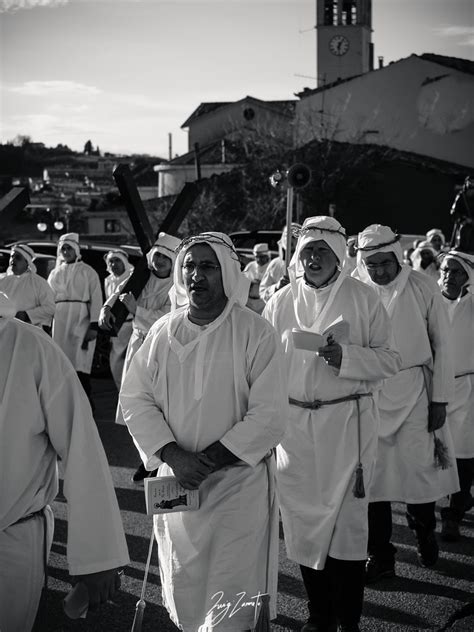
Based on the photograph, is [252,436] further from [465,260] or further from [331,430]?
[465,260]

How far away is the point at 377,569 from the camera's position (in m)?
5.70

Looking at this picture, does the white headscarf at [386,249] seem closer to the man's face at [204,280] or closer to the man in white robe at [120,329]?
the man's face at [204,280]

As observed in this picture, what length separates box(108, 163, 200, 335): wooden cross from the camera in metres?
8.30

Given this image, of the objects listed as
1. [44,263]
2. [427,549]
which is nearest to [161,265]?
[427,549]

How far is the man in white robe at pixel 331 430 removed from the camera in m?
4.79

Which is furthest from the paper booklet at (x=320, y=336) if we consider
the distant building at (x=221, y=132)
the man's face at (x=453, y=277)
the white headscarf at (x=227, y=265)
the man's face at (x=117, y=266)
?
the distant building at (x=221, y=132)

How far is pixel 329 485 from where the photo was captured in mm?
4887

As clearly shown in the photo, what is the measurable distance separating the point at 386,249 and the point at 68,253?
6.81m

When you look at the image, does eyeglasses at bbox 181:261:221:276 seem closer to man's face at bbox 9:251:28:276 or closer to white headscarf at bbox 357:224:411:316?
white headscarf at bbox 357:224:411:316

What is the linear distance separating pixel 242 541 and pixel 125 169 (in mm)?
5135

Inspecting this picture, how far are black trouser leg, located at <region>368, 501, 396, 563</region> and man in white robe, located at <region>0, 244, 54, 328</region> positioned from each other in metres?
5.66

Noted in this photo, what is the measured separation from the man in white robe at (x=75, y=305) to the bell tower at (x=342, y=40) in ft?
157

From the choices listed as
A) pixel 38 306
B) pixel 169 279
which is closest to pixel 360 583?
pixel 169 279

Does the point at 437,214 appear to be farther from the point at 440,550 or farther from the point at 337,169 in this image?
the point at 440,550
